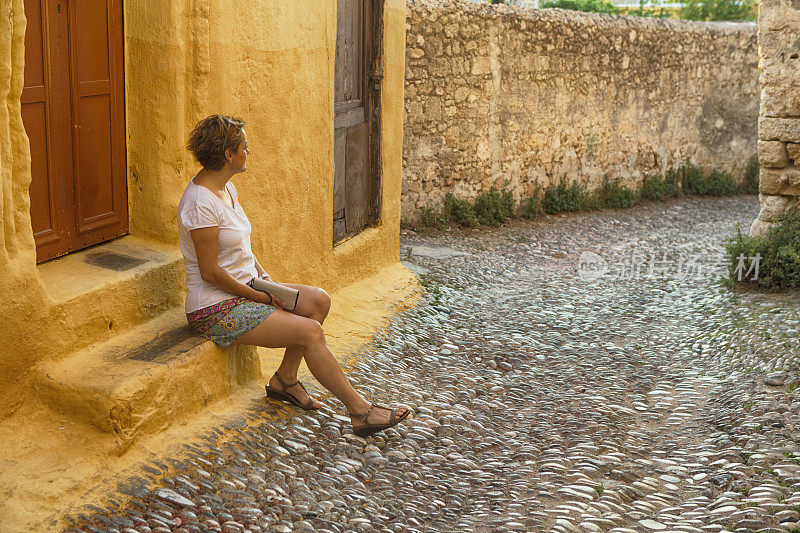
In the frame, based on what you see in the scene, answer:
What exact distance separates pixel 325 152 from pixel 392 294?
1392 millimetres

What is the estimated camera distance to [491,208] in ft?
34.1

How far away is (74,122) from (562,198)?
8442 mm

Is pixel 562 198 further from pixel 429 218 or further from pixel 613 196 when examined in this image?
pixel 429 218

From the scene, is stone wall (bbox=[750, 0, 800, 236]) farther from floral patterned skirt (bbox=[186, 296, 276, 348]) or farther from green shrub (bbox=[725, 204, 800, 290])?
floral patterned skirt (bbox=[186, 296, 276, 348])

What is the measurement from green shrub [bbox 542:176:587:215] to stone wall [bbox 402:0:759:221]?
167 mm

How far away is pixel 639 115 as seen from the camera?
41.6ft

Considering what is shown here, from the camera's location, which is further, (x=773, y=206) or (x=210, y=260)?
(x=773, y=206)

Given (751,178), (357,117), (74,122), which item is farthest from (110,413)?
(751,178)

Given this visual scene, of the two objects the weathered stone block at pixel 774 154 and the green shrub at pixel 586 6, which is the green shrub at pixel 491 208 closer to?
the weathered stone block at pixel 774 154

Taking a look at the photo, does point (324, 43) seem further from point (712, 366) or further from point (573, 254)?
point (573, 254)

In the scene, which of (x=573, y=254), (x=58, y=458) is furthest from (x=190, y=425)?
(x=573, y=254)

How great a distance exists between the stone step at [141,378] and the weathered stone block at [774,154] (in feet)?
17.3

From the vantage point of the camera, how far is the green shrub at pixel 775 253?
271 inches

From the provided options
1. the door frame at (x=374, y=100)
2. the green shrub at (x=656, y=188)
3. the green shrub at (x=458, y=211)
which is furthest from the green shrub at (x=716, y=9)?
the door frame at (x=374, y=100)
